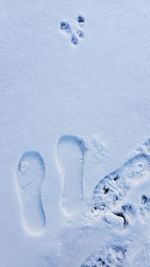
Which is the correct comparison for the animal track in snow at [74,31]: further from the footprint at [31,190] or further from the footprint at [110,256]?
the footprint at [110,256]

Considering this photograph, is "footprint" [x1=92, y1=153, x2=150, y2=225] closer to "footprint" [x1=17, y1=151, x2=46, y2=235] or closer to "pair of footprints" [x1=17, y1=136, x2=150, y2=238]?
"pair of footprints" [x1=17, y1=136, x2=150, y2=238]

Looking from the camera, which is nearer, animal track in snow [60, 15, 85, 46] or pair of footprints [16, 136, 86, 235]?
pair of footprints [16, 136, 86, 235]

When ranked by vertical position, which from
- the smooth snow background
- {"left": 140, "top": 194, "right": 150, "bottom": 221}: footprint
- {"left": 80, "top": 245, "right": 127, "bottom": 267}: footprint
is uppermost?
the smooth snow background

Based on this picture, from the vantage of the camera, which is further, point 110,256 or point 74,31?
point 74,31

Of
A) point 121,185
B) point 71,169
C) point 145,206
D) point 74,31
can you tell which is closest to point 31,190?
point 71,169

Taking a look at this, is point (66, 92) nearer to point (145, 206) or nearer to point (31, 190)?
point (31, 190)

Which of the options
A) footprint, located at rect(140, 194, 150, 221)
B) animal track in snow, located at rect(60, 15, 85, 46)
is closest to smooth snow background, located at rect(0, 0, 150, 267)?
animal track in snow, located at rect(60, 15, 85, 46)

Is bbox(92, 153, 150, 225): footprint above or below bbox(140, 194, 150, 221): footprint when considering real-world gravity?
above
